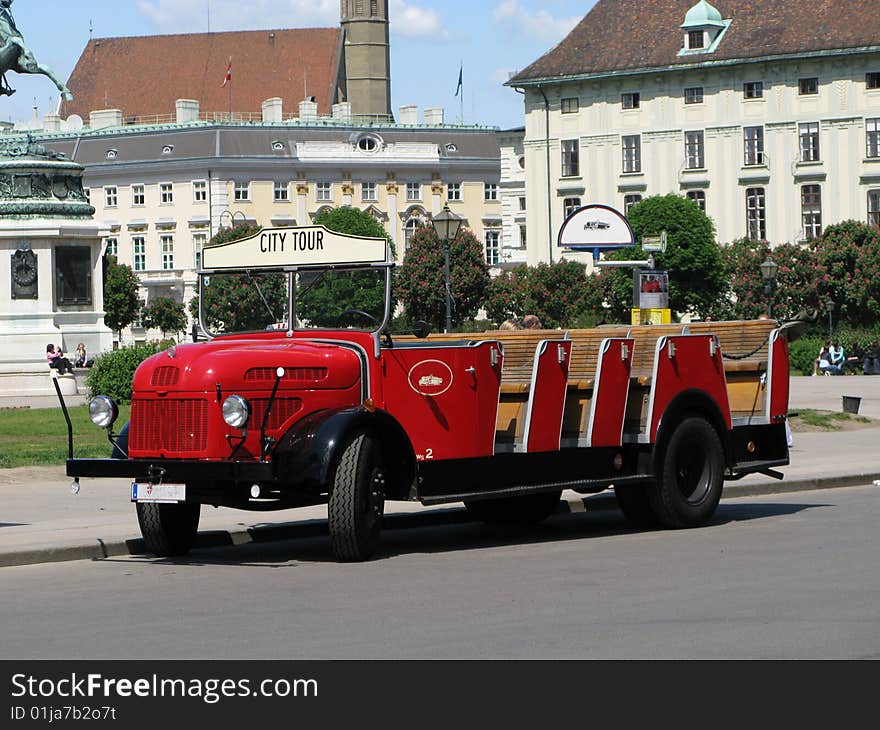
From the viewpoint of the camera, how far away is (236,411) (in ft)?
46.8

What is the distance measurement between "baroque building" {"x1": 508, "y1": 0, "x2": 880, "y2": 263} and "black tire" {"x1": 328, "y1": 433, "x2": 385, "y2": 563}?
8857cm

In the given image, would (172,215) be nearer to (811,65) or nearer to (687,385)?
(811,65)

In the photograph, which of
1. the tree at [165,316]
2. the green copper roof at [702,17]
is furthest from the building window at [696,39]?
the tree at [165,316]

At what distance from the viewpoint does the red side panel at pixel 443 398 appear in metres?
15.2

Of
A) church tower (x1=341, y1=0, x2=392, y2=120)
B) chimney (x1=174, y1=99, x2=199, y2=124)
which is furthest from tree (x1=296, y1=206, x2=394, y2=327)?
church tower (x1=341, y1=0, x2=392, y2=120)

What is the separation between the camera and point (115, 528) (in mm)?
16734

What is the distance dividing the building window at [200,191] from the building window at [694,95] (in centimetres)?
5471

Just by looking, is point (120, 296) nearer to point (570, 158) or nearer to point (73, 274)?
point (570, 158)

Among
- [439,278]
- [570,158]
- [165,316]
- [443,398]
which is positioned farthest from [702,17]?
[443,398]

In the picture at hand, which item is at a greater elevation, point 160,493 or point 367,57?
point 367,57

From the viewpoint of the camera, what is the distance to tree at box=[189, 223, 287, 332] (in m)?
16.2

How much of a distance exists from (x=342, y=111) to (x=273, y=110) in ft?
20.7
